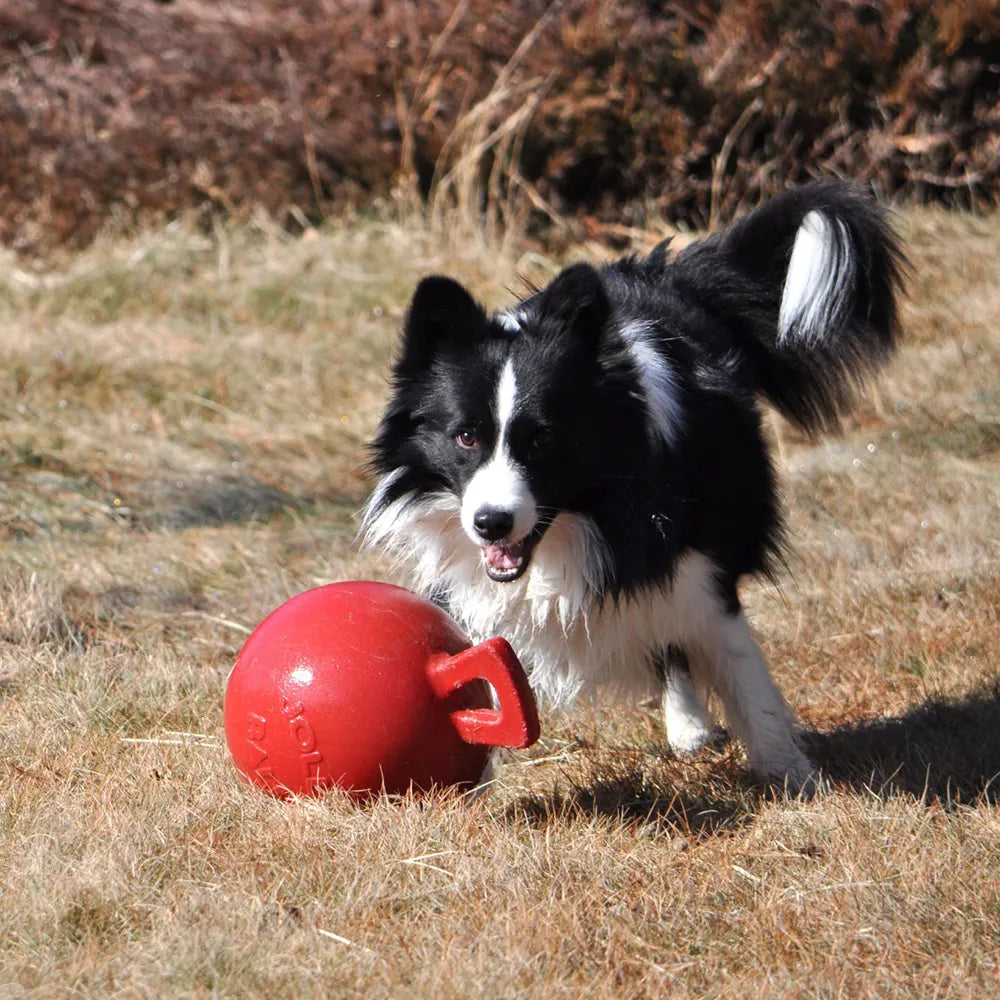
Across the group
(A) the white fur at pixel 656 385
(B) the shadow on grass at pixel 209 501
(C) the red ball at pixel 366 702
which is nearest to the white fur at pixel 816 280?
(A) the white fur at pixel 656 385

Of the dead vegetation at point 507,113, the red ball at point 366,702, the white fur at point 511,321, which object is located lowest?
the dead vegetation at point 507,113

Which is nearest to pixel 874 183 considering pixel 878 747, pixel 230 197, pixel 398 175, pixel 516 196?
pixel 516 196

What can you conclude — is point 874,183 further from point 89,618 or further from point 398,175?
point 89,618

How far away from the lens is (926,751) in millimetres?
3771

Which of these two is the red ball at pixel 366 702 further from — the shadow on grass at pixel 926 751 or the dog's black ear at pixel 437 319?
the shadow on grass at pixel 926 751

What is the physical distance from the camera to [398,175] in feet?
29.8

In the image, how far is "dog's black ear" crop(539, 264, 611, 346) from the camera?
337cm

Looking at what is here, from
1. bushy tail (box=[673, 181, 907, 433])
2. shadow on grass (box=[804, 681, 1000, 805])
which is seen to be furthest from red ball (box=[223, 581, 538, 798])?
bushy tail (box=[673, 181, 907, 433])

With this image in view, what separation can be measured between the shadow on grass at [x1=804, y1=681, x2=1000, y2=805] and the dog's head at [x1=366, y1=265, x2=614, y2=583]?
1065mm

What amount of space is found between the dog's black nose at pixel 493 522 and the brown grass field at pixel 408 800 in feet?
1.94

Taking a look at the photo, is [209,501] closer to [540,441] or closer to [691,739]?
[691,739]

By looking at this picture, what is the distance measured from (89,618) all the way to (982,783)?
2.81m

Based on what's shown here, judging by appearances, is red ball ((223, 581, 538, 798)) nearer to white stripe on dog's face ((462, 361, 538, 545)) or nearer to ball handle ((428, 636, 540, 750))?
ball handle ((428, 636, 540, 750))

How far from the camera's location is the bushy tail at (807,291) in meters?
4.12
